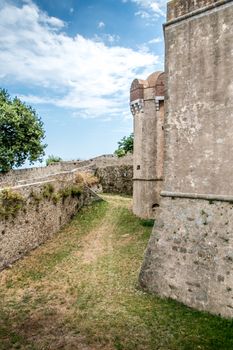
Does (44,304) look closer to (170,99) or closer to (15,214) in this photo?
(15,214)

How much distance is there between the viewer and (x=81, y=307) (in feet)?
32.4

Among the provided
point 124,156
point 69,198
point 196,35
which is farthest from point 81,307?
point 124,156

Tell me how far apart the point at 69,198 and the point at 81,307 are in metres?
11.1

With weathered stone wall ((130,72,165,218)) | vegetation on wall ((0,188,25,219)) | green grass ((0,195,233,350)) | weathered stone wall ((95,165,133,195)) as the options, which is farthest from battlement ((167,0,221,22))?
weathered stone wall ((95,165,133,195))

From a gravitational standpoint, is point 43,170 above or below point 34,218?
above

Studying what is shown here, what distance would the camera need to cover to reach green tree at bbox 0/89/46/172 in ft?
102

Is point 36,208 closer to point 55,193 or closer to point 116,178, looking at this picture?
point 55,193

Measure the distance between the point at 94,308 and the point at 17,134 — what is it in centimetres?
2524

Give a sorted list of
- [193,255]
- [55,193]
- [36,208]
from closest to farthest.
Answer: [193,255] → [36,208] → [55,193]

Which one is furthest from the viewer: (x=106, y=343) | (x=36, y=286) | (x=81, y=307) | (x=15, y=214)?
(x=15, y=214)

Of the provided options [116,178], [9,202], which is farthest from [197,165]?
[116,178]

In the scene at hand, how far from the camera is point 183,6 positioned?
10539 mm

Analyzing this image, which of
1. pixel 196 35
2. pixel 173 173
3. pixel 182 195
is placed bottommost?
pixel 182 195

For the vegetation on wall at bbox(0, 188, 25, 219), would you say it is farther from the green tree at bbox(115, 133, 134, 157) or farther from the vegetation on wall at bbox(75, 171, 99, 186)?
the green tree at bbox(115, 133, 134, 157)
